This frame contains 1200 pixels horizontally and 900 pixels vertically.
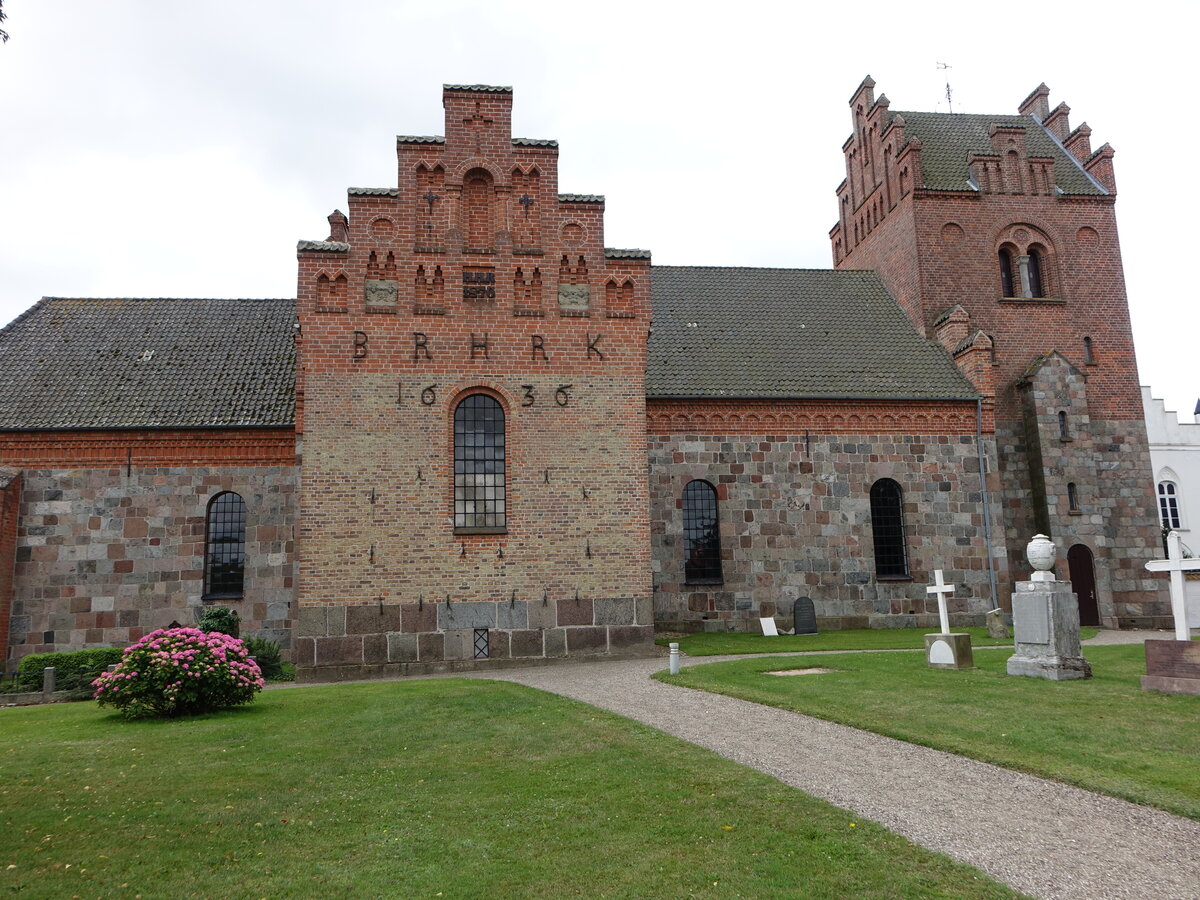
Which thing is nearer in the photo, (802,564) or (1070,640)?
(1070,640)

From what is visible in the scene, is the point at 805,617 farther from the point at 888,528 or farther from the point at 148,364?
the point at 148,364

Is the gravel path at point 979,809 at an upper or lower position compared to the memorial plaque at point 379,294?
lower

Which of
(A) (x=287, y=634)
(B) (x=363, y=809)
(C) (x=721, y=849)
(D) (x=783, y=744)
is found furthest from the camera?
(A) (x=287, y=634)

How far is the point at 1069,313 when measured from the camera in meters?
29.1

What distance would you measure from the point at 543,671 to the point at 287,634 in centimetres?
792

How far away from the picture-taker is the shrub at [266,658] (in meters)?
18.4

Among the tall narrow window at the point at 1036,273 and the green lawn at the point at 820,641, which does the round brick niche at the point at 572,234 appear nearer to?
the green lawn at the point at 820,641

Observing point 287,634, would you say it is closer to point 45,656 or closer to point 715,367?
point 45,656

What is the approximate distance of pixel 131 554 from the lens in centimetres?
2169

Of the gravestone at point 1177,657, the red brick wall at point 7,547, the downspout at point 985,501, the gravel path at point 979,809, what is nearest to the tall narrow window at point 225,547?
the red brick wall at point 7,547

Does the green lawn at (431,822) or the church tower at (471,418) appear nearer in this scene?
the green lawn at (431,822)

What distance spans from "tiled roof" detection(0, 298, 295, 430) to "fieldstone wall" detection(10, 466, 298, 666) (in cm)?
160

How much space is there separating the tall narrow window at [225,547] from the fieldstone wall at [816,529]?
1085 cm

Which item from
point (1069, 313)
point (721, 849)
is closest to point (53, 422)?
point (721, 849)
